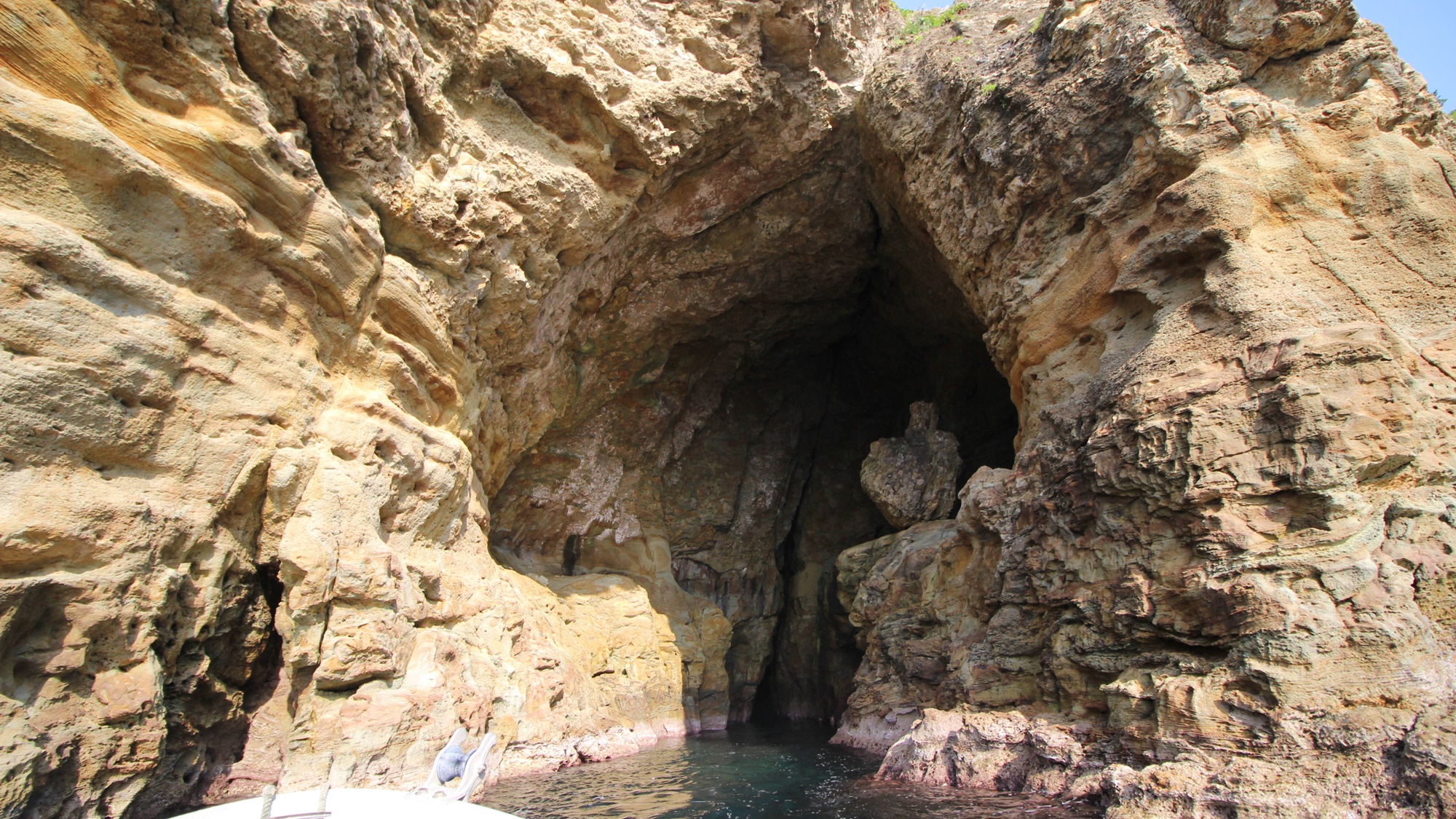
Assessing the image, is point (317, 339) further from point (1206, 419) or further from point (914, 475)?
point (914, 475)

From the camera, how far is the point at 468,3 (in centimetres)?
995

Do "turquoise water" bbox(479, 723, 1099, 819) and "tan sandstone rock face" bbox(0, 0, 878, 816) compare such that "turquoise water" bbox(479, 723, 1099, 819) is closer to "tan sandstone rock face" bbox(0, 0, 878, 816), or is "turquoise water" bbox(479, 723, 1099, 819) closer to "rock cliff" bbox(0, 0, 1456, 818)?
"rock cliff" bbox(0, 0, 1456, 818)

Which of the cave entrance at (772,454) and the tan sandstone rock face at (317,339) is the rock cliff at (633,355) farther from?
the cave entrance at (772,454)

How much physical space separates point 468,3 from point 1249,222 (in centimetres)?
976

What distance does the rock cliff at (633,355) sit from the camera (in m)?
5.88

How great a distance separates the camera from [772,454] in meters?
20.2

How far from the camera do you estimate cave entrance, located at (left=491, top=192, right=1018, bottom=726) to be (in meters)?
15.6

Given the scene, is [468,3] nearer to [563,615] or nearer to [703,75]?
[703,75]

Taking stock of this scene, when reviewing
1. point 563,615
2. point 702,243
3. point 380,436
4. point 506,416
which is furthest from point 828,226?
point 380,436

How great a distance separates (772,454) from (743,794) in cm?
1209

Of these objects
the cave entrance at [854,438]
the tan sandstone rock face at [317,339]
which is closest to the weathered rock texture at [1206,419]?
the tan sandstone rock face at [317,339]

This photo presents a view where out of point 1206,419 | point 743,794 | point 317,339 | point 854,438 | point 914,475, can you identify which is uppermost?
point 854,438

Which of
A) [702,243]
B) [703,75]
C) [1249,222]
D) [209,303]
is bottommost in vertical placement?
[209,303]

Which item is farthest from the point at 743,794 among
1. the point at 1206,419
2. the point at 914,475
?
the point at 914,475
